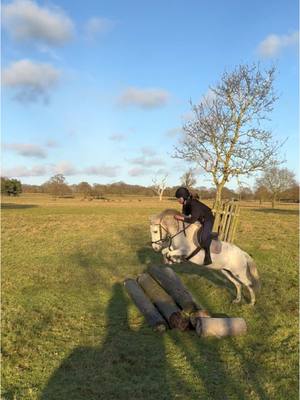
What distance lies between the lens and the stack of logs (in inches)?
313

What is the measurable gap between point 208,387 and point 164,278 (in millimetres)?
4502

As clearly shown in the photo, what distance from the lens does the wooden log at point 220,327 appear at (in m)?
7.87

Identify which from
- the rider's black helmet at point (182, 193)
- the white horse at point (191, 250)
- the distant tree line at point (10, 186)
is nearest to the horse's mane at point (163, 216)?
the white horse at point (191, 250)

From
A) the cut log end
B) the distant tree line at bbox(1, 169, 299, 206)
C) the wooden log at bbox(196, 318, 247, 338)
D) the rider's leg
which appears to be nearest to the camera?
the wooden log at bbox(196, 318, 247, 338)

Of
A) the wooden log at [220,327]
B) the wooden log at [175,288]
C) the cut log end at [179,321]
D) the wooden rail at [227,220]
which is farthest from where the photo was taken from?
the wooden rail at [227,220]

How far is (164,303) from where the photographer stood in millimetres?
8977

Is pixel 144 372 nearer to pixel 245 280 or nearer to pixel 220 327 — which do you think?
pixel 220 327

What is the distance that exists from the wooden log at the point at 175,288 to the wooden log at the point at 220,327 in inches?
26.5

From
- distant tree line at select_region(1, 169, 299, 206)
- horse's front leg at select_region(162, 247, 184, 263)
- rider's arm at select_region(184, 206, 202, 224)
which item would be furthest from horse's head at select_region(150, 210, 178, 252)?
distant tree line at select_region(1, 169, 299, 206)

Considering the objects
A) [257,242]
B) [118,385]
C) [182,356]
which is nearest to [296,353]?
[182,356]

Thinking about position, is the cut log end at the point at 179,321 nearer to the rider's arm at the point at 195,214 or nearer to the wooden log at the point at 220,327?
the wooden log at the point at 220,327

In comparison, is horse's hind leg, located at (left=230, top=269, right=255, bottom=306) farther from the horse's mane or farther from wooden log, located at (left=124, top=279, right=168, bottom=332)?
wooden log, located at (left=124, top=279, right=168, bottom=332)

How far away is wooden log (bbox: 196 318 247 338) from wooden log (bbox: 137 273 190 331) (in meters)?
0.39

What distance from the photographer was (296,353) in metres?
7.22
